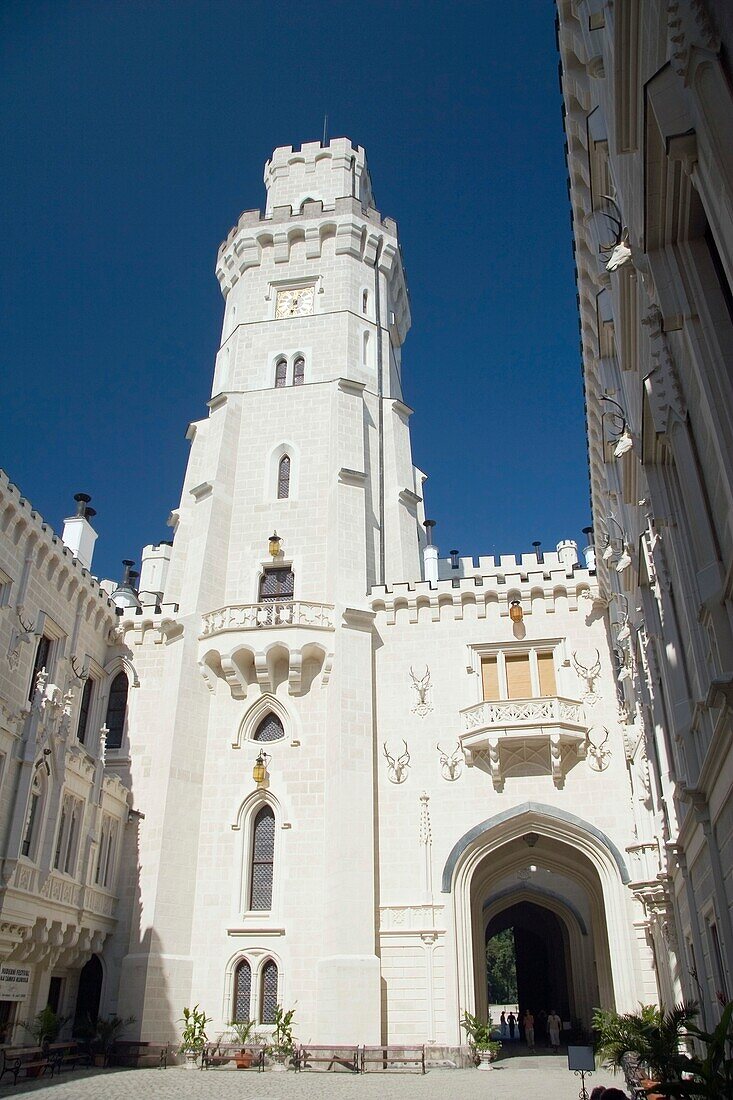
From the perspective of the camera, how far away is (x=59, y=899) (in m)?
20.5

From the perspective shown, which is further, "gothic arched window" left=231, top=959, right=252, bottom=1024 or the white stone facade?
"gothic arched window" left=231, top=959, right=252, bottom=1024

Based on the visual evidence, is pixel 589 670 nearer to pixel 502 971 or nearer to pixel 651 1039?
pixel 651 1039

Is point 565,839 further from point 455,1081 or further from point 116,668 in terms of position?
point 116,668

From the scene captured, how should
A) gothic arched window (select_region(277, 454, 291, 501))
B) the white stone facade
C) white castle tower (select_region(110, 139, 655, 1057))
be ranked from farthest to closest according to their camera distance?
1. gothic arched window (select_region(277, 454, 291, 501))
2. white castle tower (select_region(110, 139, 655, 1057))
3. the white stone facade

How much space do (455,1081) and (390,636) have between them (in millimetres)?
12587

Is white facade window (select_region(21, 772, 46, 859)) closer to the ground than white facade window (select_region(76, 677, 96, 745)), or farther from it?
closer to the ground

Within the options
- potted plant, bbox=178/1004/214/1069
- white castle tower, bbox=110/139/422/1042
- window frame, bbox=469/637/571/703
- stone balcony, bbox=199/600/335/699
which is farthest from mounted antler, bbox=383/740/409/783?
potted plant, bbox=178/1004/214/1069

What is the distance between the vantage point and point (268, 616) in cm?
2705

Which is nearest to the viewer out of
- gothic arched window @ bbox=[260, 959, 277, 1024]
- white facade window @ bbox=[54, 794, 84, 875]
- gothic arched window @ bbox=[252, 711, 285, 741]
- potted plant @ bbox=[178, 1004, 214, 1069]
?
white facade window @ bbox=[54, 794, 84, 875]

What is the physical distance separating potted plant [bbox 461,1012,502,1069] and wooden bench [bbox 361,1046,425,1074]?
1.52 metres

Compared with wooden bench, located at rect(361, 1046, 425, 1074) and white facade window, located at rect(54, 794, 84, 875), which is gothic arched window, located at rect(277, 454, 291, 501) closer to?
white facade window, located at rect(54, 794, 84, 875)

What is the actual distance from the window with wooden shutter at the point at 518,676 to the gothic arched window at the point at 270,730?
23.4ft

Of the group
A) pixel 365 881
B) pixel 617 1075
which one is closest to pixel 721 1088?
pixel 617 1075

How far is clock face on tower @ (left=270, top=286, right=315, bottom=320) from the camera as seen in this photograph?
3512cm
